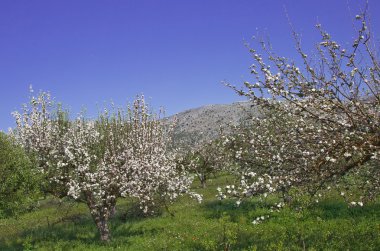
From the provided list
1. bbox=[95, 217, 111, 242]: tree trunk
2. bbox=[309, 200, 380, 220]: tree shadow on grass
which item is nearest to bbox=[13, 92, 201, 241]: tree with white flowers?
bbox=[95, 217, 111, 242]: tree trunk

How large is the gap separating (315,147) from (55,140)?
1774cm

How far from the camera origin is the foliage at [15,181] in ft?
64.6

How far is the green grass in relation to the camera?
1686 centimetres

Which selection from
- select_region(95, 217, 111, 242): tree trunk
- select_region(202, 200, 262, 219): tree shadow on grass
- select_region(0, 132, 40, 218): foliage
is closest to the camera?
select_region(0, 132, 40, 218): foliage

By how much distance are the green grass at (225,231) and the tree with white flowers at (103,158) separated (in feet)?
5.27

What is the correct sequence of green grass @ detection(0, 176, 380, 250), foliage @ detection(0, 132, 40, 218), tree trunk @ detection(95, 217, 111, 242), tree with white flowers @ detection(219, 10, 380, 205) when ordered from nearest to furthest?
tree with white flowers @ detection(219, 10, 380, 205) → green grass @ detection(0, 176, 380, 250) → foliage @ detection(0, 132, 40, 218) → tree trunk @ detection(95, 217, 111, 242)

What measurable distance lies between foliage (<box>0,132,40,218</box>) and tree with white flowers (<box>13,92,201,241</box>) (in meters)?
1.15

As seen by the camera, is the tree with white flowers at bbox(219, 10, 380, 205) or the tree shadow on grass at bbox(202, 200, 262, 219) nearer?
the tree with white flowers at bbox(219, 10, 380, 205)

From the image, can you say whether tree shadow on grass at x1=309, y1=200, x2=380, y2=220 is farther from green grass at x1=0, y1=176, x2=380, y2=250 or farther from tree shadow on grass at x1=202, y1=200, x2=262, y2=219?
Answer: tree shadow on grass at x1=202, y1=200, x2=262, y2=219

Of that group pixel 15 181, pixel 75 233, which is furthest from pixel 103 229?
pixel 15 181

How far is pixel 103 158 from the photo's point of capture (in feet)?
76.0

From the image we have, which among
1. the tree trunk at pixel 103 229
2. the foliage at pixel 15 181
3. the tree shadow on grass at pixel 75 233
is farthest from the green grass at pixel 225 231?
the foliage at pixel 15 181

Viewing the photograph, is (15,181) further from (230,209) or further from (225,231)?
(230,209)

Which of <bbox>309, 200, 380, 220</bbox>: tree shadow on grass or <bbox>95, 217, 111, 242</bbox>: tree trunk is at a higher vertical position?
<bbox>95, 217, 111, 242</bbox>: tree trunk
